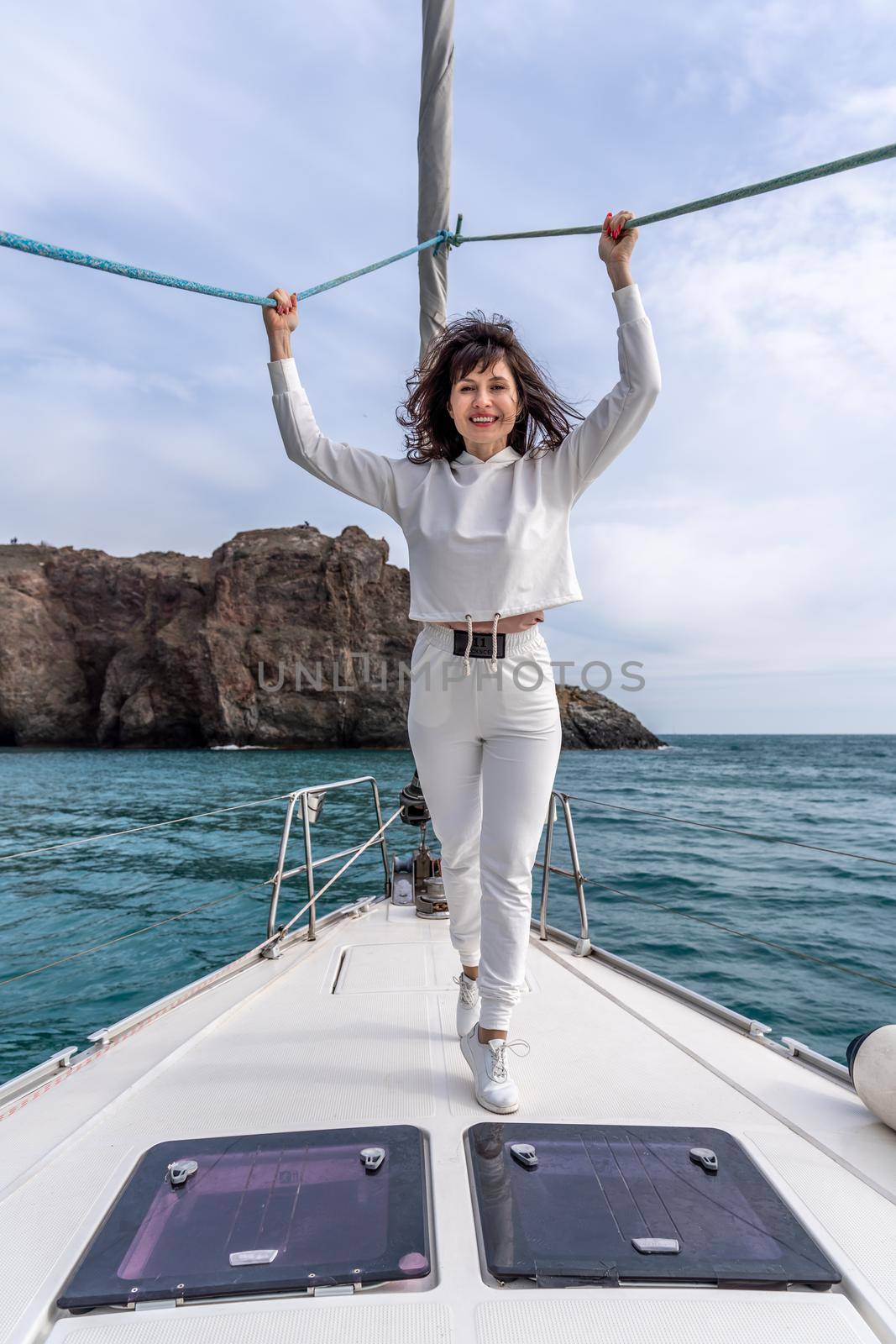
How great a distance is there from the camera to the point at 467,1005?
1.60 meters

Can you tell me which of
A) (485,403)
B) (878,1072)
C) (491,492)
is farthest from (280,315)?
(878,1072)

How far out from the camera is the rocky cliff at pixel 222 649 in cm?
3048

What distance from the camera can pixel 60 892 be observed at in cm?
557

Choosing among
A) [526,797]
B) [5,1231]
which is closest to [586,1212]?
[526,797]

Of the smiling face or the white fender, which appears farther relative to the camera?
the smiling face

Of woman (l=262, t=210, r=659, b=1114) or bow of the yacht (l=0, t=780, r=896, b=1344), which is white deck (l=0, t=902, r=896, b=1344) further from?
woman (l=262, t=210, r=659, b=1114)

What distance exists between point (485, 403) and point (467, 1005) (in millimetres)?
1335

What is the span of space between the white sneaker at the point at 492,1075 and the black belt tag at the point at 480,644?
0.75 meters

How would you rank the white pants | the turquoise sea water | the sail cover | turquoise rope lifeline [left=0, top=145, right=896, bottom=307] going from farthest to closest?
the turquoise sea water, the sail cover, the white pants, turquoise rope lifeline [left=0, top=145, right=896, bottom=307]

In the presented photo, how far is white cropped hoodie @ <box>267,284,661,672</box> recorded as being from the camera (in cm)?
134

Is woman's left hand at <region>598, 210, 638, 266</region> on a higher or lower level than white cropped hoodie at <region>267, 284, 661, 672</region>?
higher

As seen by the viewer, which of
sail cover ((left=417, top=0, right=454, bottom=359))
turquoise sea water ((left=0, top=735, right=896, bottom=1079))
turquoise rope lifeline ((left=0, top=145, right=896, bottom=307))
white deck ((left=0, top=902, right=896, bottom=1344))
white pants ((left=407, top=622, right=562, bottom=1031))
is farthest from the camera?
turquoise sea water ((left=0, top=735, right=896, bottom=1079))

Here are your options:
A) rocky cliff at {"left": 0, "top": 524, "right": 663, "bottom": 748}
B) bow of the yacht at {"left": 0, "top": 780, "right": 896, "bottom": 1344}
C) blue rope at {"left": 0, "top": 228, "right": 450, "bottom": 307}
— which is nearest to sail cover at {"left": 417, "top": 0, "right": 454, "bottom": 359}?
blue rope at {"left": 0, "top": 228, "right": 450, "bottom": 307}

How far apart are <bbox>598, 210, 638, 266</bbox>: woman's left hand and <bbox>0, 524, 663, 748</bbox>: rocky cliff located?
27.6m
